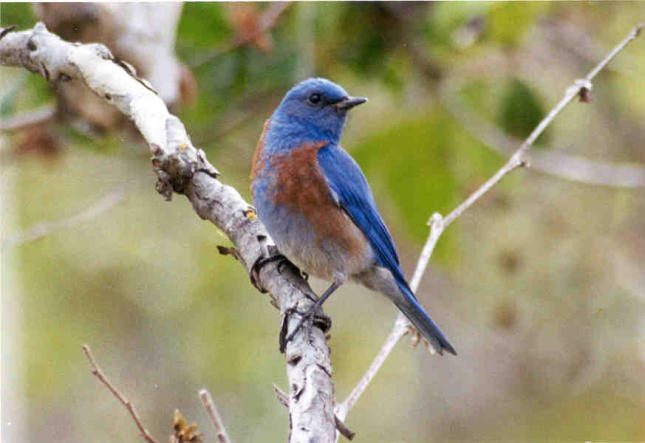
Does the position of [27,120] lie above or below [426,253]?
below

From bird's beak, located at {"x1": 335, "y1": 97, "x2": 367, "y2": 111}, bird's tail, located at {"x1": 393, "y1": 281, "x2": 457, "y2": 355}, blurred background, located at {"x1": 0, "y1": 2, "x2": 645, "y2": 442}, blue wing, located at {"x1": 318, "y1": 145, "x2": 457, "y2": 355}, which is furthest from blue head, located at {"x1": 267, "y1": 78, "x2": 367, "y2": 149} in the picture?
bird's tail, located at {"x1": 393, "y1": 281, "x2": 457, "y2": 355}

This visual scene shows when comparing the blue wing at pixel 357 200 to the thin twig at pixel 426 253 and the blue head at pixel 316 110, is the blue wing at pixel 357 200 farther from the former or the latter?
the thin twig at pixel 426 253

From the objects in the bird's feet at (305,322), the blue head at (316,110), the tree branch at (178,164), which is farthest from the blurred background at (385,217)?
the bird's feet at (305,322)

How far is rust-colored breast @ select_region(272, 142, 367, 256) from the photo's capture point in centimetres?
348

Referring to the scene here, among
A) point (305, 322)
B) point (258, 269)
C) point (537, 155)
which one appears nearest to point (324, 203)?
point (258, 269)

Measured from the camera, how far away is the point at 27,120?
4176mm

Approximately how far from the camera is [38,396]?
6484mm

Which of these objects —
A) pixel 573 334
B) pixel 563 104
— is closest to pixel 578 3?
pixel 573 334

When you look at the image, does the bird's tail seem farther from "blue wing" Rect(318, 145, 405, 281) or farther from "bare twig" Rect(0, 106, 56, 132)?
"bare twig" Rect(0, 106, 56, 132)

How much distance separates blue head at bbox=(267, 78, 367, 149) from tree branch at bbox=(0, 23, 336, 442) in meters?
0.95

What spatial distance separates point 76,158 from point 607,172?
3815mm

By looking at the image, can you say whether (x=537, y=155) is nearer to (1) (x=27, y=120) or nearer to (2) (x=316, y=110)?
(2) (x=316, y=110)

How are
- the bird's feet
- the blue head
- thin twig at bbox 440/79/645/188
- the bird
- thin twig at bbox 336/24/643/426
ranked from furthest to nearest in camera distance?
thin twig at bbox 440/79/645/188 → the blue head → the bird → the bird's feet → thin twig at bbox 336/24/643/426

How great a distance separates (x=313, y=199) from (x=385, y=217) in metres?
2.77
